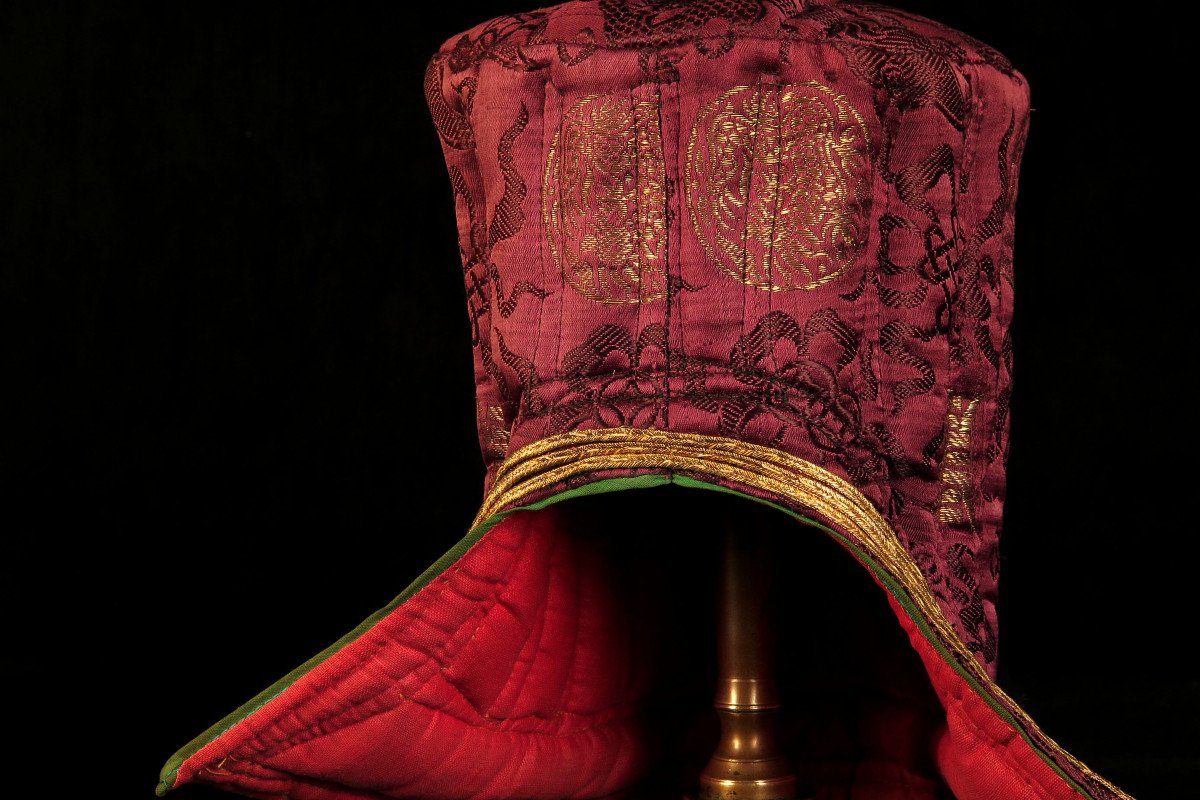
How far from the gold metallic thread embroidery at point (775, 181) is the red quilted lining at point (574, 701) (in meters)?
0.19

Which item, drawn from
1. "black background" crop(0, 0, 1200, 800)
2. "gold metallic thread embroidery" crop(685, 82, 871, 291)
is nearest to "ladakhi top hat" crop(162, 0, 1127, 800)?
"gold metallic thread embroidery" crop(685, 82, 871, 291)

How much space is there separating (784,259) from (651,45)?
0.14 meters

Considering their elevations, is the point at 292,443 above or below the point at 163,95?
below

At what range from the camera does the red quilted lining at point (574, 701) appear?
105 cm

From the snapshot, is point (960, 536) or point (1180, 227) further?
point (1180, 227)

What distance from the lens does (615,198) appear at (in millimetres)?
1112

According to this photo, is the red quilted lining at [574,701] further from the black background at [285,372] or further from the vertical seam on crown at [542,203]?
the black background at [285,372]

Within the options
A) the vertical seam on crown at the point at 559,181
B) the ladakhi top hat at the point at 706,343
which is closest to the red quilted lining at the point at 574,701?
the ladakhi top hat at the point at 706,343

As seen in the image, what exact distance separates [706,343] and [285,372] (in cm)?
75

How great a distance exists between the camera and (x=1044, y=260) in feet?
5.68

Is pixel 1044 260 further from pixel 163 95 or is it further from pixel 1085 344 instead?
pixel 163 95

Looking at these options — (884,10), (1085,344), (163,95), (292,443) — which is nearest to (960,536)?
(884,10)

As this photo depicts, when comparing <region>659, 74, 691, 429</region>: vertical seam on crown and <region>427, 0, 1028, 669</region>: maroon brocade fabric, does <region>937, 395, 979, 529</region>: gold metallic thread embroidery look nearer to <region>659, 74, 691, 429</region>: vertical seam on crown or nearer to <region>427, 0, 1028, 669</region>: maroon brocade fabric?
<region>427, 0, 1028, 669</region>: maroon brocade fabric

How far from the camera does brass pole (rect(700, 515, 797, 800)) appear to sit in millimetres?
1152
